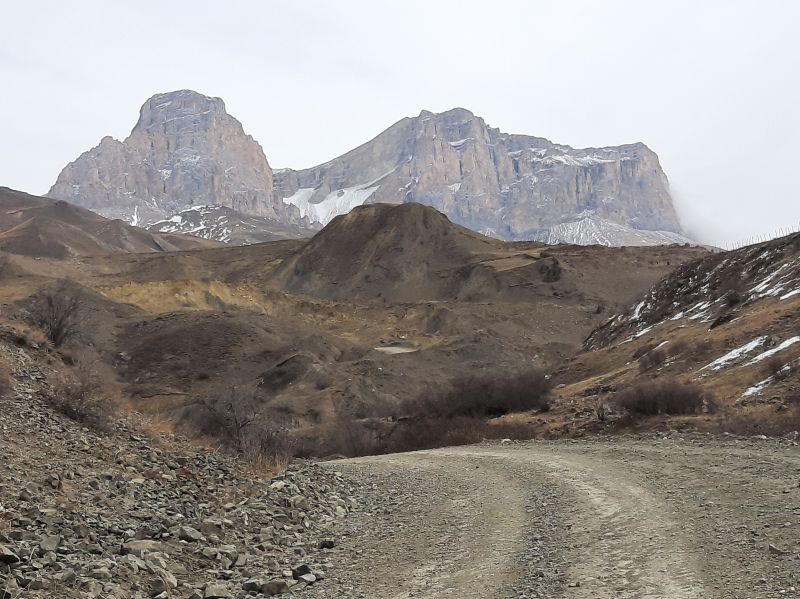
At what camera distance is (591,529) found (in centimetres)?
1001

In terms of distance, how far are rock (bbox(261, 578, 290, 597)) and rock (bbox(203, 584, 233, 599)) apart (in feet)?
1.42

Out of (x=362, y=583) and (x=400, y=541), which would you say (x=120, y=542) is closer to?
(x=362, y=583)

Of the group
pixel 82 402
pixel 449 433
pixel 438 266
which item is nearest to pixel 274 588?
pixel 82 402

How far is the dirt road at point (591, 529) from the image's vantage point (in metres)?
7.75

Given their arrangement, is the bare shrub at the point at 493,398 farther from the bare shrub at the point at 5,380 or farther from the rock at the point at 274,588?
the rock at the point at 274,588

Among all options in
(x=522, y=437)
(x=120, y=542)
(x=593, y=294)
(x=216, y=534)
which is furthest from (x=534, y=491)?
(x=593, y=294)

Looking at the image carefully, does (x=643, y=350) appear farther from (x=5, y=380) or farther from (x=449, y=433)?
(x=5, y=380)

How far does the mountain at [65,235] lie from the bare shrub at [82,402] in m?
141

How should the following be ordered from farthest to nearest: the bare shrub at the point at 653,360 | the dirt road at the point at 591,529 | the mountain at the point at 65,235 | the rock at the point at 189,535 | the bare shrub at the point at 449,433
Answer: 1. the mountain at the point at 65,235
2. the bare shrub at the point at 653,360
3. the bare shrub at the point at 449,433
4. the rock at the point at 189,535
5. the dirt road at the point at 591,529

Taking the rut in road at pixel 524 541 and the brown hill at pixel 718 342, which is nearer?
the rut in road at pixel 524 541

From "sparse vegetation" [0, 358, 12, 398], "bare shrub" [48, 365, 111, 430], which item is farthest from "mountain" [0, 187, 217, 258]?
"bare shrub" [48, 365, 111, 430]

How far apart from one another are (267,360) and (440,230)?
209 feet

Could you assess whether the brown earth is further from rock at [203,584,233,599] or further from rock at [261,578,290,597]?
rock at [203,584,233,599]

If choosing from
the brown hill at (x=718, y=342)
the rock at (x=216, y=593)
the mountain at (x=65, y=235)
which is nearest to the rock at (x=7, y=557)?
the rock at (x=216, y=593)
